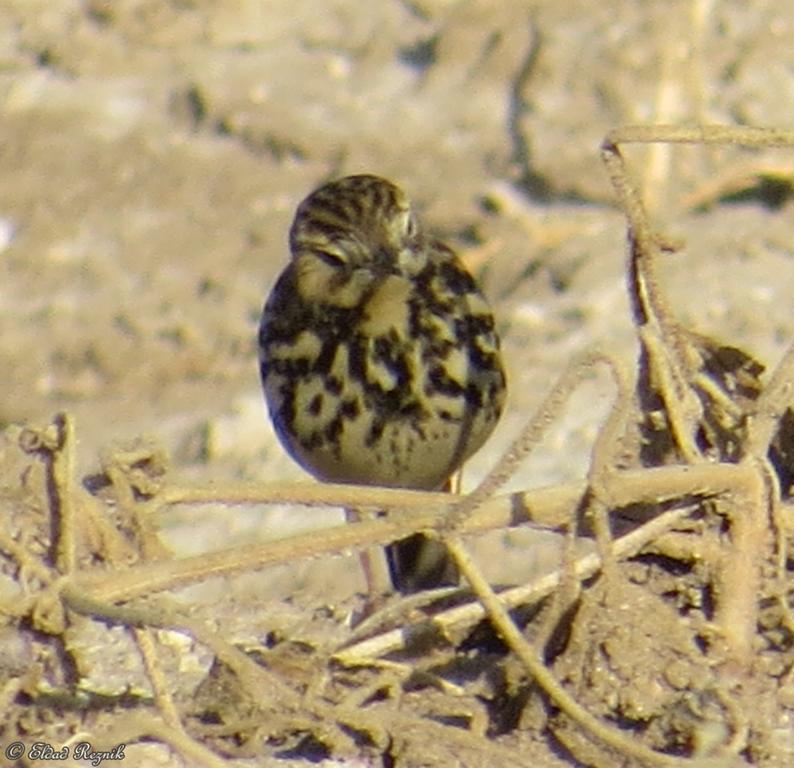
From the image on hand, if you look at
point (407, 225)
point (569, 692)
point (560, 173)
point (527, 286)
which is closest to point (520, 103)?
point (560, 173)

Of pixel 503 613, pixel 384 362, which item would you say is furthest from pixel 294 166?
pixel 503 613

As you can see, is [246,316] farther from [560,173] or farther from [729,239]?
[729,239]

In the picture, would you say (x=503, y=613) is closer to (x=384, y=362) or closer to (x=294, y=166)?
(x=384, y=362)

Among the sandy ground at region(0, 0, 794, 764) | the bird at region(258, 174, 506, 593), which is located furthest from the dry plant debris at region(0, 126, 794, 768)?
the sandy ground at region(0, 0, 794, 764)

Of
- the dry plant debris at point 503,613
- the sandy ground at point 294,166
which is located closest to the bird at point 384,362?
the dry plant debris at point 503,613

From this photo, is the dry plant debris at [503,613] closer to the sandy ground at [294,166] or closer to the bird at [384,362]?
the bird at [384,362]

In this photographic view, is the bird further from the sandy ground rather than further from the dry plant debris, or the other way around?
the sandy ground
